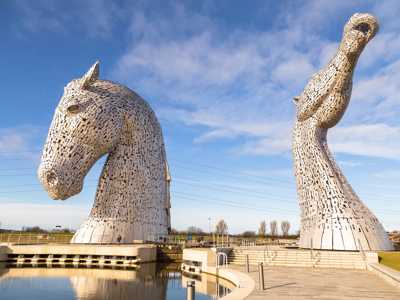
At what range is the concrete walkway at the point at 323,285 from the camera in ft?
25.2

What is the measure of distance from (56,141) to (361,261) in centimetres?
1417

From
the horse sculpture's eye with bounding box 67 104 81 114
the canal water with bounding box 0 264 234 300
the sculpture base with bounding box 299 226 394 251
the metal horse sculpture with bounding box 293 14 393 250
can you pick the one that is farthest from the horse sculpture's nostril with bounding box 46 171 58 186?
the sculpture base with bounding box 299 226 394 251

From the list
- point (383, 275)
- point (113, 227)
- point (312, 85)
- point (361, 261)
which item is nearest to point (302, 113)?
point (312, 85)

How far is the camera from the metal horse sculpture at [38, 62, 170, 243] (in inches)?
724

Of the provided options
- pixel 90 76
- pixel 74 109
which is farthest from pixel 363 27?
pixel 74 109

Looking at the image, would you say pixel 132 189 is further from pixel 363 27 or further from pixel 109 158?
pixel 363 27

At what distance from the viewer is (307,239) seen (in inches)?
637

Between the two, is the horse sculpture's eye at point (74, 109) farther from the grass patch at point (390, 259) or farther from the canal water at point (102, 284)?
the grass patch at point (390, 259)

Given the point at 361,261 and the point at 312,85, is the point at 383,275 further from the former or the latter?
the point at 312,85

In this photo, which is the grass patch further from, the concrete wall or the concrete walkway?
the concrete wall

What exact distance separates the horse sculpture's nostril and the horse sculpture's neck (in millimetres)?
2895

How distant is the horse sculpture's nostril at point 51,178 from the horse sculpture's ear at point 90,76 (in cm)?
461

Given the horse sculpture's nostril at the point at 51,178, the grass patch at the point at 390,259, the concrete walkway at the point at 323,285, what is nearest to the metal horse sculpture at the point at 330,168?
the grass patch at the point at 390,259

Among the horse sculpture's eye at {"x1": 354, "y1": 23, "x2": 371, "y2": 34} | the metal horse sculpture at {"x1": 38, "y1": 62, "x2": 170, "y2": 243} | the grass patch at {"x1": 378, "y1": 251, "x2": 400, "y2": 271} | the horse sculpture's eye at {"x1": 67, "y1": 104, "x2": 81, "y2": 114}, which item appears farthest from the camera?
the horse sculpture's eye at {"x1": 67, "y1": 104, "x2": 81, "y2": 114}
